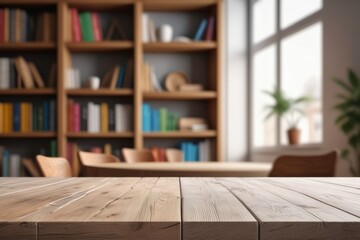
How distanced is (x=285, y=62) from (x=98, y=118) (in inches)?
83.5

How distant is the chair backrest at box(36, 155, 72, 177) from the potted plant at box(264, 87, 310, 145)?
2651mm

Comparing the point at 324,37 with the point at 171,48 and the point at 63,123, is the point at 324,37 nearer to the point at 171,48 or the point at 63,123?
the point at 171,48

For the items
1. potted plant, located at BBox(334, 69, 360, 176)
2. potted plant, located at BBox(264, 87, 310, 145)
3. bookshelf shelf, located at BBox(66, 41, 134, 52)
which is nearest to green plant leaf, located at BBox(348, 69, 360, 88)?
potted plant, located at BBox(334, 69, 360, 176)

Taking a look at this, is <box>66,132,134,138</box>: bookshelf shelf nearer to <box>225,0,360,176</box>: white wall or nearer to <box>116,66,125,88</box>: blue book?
<box>116,66,125,88</box>: blue book

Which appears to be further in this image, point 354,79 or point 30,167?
point 30,167

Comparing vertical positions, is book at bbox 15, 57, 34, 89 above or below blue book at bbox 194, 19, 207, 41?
below

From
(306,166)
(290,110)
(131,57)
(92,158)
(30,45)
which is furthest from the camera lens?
(131,57)

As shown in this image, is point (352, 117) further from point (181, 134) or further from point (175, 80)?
point (175, 80)

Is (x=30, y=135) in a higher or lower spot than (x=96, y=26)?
lower

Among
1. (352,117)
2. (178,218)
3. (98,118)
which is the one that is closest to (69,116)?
(98,118)

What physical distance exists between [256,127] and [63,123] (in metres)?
2.17

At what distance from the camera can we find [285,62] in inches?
191

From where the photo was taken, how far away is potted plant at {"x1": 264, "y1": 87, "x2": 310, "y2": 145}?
4395 mm

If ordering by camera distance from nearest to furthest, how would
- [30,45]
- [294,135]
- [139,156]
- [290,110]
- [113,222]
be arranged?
1. [113,222]
2. [139,156]
3. [294,135]
4. [290,110]
5. [30,45]
